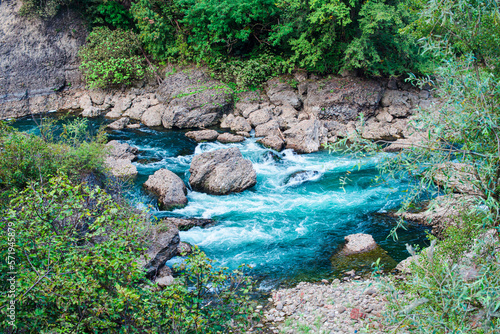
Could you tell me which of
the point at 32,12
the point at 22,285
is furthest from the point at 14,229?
the point at 32,12

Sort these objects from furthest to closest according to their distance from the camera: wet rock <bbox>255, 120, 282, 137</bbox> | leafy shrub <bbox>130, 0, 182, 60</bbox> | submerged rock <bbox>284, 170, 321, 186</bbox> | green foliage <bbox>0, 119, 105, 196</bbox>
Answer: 1. leafy shrub <bbox>130, 0, 182, 60</bbox>
2. wet rock <bbox>255, 120, 282, 137</bbox>
3. submerged rock <bbox>284, 170, 321, 186</bbox>
4. green foliage <bbox>0, 119, 105, 196</bbox>

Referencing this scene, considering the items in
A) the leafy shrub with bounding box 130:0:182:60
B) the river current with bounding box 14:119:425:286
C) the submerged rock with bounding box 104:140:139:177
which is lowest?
the river current with bounding box 14:119:425:286

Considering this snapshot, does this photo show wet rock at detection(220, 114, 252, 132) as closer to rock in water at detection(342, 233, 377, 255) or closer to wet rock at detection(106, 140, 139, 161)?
wet rock at detection(106, 140, 139, 161)

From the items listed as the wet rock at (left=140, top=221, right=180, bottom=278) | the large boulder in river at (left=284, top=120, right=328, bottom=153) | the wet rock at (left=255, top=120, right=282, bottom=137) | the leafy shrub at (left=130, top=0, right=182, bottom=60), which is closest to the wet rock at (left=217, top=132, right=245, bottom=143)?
the wet rock at (left=255, top=120, right=282, bottom=137)

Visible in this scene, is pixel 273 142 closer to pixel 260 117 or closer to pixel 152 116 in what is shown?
pixel 260 117

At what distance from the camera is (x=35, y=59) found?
20.0 metres

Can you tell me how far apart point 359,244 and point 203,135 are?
950 centimetres

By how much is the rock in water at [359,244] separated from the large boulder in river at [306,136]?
6582 millimetres

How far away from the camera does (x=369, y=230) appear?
9.40 meters

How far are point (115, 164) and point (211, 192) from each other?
13.0ft

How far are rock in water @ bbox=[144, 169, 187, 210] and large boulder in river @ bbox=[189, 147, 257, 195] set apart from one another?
28.8 inches

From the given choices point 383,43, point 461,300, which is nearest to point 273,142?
point 383,43

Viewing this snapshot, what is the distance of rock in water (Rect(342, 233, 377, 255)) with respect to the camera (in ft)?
27.5

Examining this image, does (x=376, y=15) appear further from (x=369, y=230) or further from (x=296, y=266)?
(x=296, y=266)
